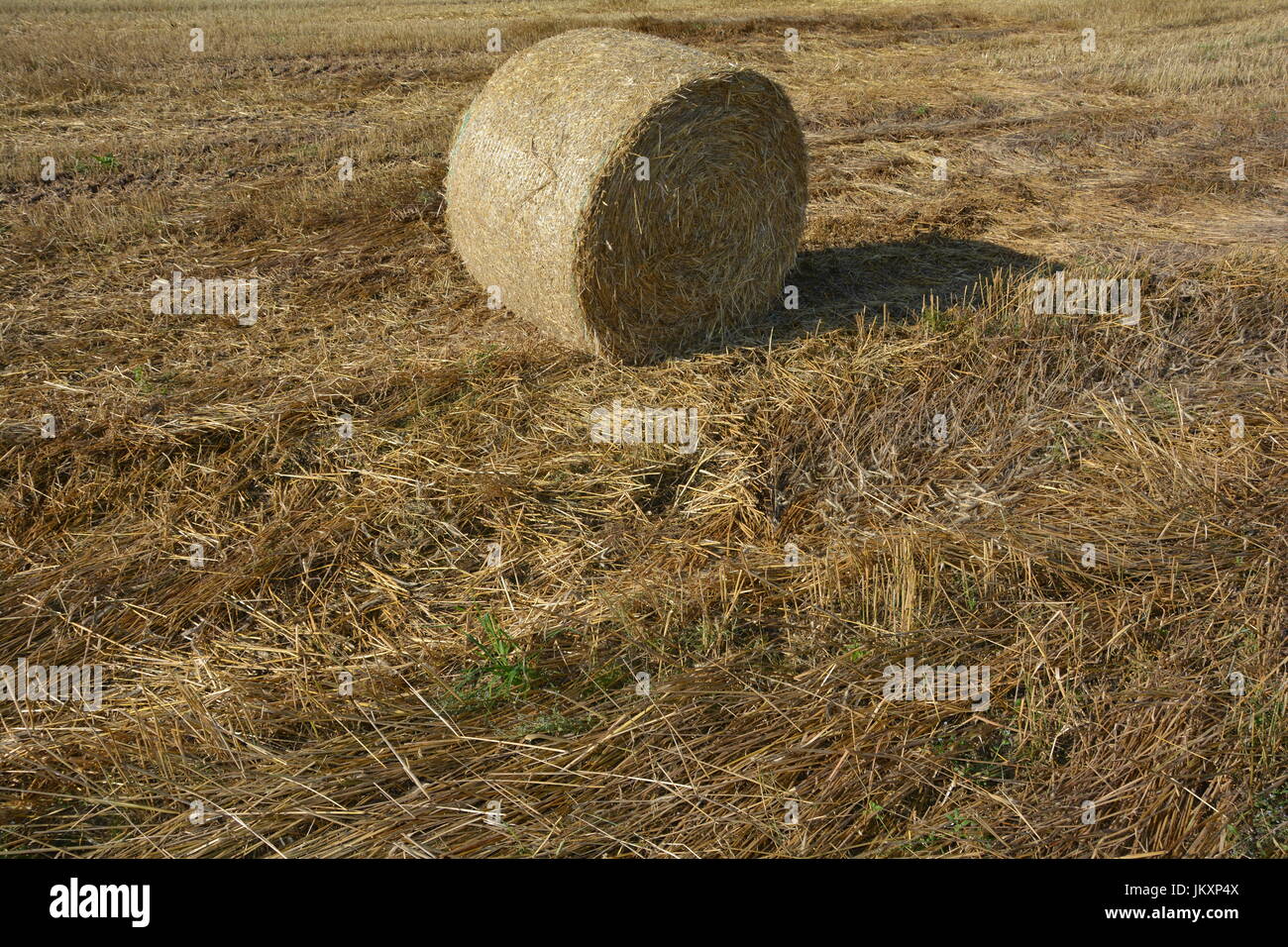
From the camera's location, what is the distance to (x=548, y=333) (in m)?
6.72

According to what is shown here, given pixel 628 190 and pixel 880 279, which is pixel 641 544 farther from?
pixel 880 279

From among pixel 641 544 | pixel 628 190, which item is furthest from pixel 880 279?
pixel 641 544

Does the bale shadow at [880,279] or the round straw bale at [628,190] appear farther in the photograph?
the bale shadow at [880,279]

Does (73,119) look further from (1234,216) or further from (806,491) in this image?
(1234,216)

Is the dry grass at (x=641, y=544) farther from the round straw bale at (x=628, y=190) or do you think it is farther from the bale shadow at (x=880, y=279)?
the round straw bale at (x=628, y=190)

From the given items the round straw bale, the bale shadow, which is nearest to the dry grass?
the bale shadow

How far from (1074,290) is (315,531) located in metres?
5.05

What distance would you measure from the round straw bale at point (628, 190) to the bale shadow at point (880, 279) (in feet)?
1.03

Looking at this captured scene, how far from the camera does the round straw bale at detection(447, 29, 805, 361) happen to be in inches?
238

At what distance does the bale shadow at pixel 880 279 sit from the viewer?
6.89 meters

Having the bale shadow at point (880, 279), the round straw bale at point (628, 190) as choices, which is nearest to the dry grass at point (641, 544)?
the bale shadow at point (880, 279)

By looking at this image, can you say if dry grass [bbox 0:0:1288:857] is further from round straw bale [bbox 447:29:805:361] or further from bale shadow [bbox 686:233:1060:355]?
round straw bale [bbox 447:29:805:361]

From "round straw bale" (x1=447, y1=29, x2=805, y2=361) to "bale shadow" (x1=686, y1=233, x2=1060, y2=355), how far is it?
0.32m

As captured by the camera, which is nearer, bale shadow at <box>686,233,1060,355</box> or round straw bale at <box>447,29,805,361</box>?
round straw bale at <box>447,29,805,361</box>
